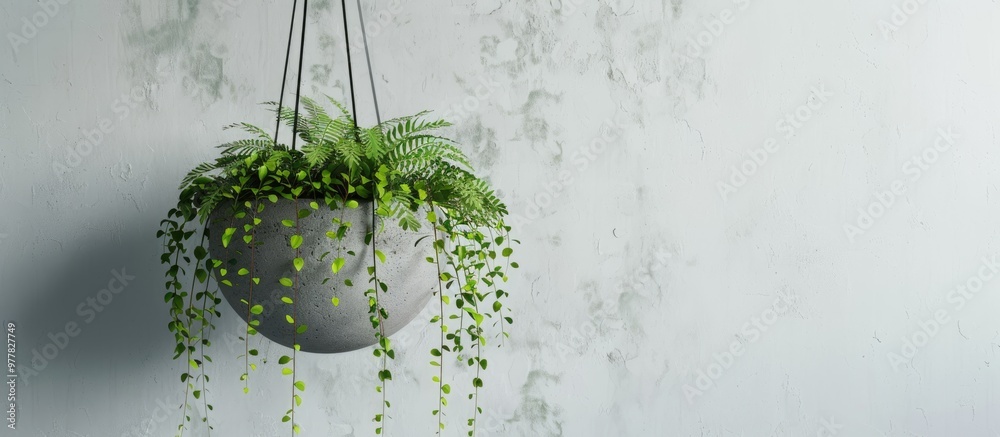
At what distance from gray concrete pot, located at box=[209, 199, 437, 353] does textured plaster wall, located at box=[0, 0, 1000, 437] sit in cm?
55

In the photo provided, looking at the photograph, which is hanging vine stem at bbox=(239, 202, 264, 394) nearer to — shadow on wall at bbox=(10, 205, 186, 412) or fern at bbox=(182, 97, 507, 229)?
fern at bbox=(182, 97, 507, 229)

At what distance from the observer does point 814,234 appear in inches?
76.8

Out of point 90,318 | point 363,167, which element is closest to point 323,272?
point 363,167

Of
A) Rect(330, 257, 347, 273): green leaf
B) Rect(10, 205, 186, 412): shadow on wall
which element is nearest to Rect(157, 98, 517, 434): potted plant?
Rect(330, 257, 347, 273): green leaf

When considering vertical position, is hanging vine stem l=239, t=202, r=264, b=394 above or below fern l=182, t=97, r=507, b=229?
below

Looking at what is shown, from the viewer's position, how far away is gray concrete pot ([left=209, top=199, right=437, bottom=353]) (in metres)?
1.23

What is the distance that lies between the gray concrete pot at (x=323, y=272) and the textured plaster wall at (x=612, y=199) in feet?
1.79

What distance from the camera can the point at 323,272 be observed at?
1.23m

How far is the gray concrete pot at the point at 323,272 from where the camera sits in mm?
1227

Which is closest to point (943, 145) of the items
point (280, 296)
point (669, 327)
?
point (669, 327)

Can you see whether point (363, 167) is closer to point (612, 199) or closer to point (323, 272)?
point (323, 272)

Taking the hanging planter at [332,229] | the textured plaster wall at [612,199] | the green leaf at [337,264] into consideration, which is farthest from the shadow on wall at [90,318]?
the green leaf at [337,264]

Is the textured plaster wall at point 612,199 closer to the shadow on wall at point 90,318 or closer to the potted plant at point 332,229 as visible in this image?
the shadow on wall at point 90,318

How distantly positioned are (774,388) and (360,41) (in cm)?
133
